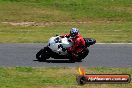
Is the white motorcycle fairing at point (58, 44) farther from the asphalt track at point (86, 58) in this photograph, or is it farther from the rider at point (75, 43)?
the asphalt track at point (86, 58)

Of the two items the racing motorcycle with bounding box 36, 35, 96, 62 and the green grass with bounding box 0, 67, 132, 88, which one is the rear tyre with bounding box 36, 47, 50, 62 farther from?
the green grass with bounding box 0, 67, 132, 88

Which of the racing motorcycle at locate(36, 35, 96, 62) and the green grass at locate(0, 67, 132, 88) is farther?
the racing motorcycle at locate(36, 35, 96, 62)

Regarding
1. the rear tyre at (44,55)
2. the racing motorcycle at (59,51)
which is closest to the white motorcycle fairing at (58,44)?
the racing motorcycle at (59,51)

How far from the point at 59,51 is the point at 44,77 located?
14.4 ft

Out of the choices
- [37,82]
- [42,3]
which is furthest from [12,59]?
[42,3]

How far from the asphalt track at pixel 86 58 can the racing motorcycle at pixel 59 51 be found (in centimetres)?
25

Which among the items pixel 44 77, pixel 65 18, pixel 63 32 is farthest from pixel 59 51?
pixel 65 18

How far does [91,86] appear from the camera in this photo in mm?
16859

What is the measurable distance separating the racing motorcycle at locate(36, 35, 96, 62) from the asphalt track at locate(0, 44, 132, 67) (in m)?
0.25

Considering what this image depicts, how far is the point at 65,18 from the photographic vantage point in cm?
4453

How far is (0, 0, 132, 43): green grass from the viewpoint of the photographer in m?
33.5

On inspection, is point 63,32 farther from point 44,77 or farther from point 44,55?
point 44,77

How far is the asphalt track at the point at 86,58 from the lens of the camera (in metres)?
22.6

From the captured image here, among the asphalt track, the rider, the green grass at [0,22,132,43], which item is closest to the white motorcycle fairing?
the rider
